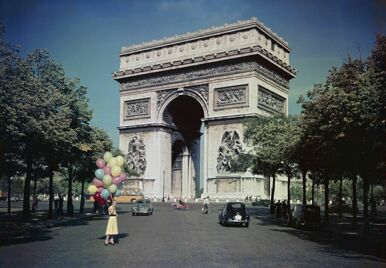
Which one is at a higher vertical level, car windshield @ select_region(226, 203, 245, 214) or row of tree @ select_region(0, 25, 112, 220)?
row of tree @ select_region(0, 25, 112, 220)

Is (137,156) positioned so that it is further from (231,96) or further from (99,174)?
(99,174)

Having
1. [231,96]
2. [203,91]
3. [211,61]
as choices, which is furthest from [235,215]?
[203,91]

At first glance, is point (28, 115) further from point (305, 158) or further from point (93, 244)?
point (305, 158)

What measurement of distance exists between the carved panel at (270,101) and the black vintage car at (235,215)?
102ft

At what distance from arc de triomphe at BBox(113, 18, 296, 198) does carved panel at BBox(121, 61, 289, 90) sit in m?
0.13

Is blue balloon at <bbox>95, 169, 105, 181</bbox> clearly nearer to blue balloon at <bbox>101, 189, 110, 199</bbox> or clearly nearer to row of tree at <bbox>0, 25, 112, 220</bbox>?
blue balloon at <bbox>101, 189, 110, 199</bbox>

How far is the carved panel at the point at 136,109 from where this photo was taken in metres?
70.1

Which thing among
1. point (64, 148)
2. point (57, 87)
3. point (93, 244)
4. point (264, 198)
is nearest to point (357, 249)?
point (93, 244)

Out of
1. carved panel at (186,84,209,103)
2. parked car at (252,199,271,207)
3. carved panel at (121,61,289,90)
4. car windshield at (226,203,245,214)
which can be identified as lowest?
parked car at (252,199,271,207)

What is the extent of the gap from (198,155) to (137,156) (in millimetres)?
10457

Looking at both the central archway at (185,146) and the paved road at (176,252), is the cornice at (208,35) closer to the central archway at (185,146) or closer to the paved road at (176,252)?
the central archway at (185,146)

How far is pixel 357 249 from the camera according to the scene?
19.0 metres

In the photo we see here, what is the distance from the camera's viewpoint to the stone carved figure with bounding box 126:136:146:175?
69.6 metres

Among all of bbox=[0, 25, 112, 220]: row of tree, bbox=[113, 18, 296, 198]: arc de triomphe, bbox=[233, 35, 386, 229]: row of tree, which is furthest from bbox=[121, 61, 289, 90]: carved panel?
bbox=[0, 25, 112, 220]: row of tree
